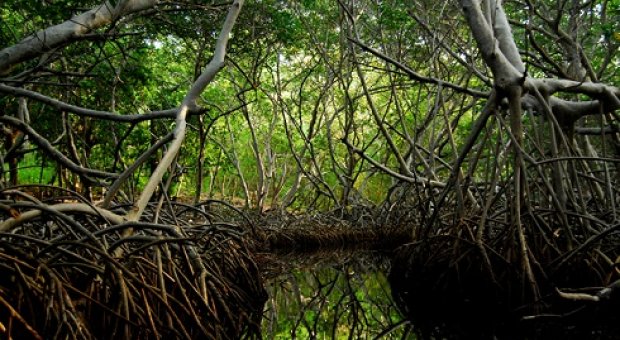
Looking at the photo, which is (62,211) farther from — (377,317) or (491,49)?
(491,49)

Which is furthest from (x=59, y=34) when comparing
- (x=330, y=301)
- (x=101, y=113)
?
(x=330, y=301)

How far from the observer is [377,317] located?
3809 millimetres

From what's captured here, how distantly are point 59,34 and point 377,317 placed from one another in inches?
129

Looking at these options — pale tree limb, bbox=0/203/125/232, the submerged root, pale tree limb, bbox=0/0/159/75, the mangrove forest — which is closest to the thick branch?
the mangrove forest

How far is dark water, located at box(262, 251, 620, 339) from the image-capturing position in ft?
10.4

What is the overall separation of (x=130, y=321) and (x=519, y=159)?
8.29 ft

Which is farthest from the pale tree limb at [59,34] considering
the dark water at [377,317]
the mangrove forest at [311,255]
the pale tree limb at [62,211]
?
the dark water at [377,317]

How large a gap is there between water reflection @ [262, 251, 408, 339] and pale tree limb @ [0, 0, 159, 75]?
2.66 meters

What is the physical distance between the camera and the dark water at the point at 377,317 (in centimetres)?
316

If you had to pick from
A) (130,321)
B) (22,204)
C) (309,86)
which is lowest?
(130,321)

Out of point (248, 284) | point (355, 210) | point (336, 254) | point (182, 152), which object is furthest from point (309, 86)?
point (248, 284)

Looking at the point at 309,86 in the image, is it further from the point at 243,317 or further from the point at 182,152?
the point at 243,317

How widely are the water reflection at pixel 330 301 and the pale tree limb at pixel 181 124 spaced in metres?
1.08

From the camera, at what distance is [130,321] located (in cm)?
220
